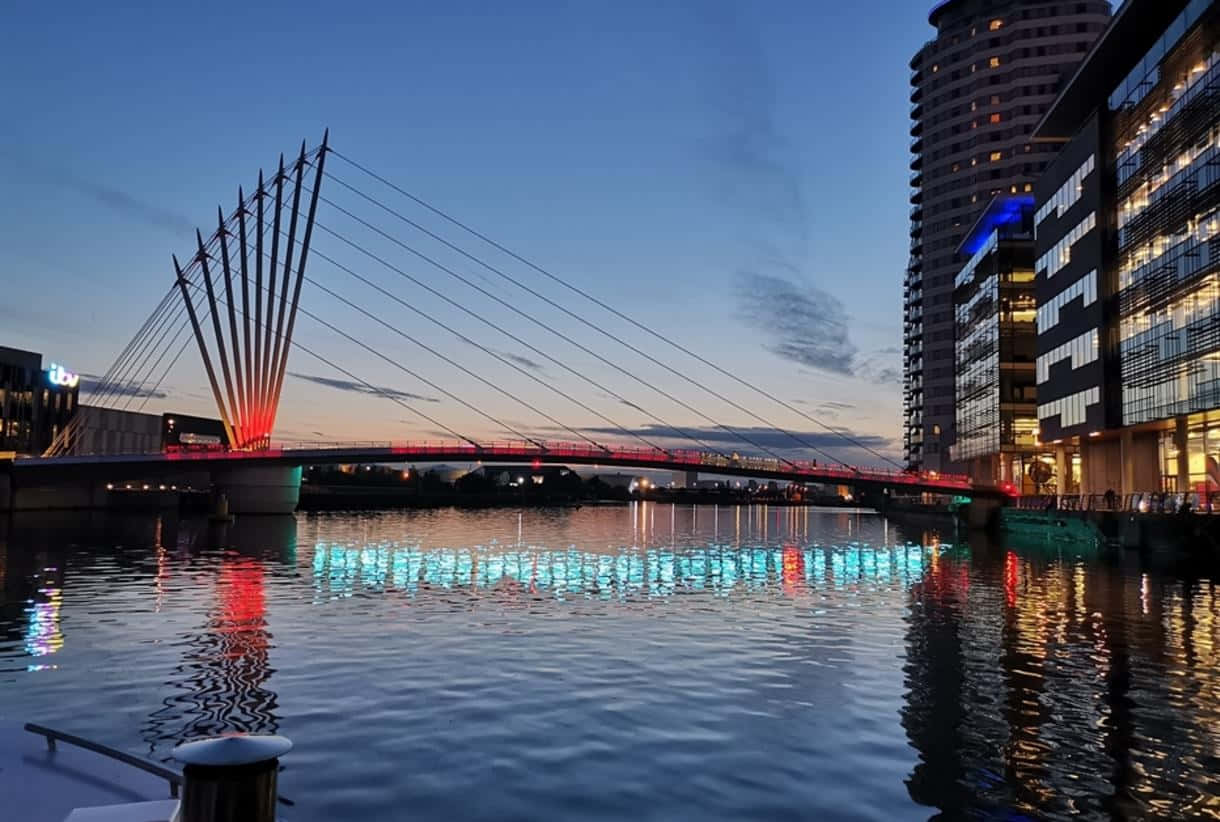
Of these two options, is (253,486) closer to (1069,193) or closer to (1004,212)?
(1069,193)

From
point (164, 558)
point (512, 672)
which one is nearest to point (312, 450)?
point (164, 558)

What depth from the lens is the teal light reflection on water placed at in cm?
3934

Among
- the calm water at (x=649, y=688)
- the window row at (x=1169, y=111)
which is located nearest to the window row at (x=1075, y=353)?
the window row at (x=1169, y=111)

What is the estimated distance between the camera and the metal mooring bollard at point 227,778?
593 centimetres

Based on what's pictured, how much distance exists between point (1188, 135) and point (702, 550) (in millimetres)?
40252

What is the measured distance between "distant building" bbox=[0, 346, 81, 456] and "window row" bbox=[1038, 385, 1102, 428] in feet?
393

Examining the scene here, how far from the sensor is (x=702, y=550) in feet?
224

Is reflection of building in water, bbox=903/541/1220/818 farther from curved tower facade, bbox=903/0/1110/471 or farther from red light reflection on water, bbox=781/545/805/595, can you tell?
curved tower facade, bbox=903/0/1110/471

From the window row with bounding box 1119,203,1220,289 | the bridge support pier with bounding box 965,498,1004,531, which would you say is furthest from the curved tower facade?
the window row with bounding box 1119,203,1220,289

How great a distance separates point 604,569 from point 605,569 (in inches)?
2.0

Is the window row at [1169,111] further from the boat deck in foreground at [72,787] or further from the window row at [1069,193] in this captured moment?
the boat deck in foreground at [72,787]

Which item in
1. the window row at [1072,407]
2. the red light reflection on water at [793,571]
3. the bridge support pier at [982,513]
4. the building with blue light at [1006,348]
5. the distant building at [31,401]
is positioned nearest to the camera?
the red light reflection on water at [793,571]

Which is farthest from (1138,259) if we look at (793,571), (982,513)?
(793,571)

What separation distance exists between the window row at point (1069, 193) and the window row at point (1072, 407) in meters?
15.8
